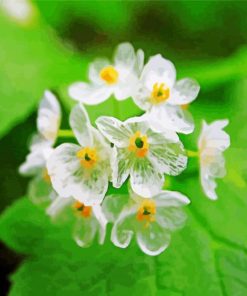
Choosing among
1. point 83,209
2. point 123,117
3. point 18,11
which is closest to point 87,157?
point 83,209

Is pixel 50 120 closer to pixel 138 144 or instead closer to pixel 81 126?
pixel 81 126

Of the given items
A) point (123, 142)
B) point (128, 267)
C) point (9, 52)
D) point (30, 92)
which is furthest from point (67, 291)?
point (9, 52)

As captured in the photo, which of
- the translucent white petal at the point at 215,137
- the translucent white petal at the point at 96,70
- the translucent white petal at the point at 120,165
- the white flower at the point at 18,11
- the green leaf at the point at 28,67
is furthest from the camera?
the white flower at the point at 18,11

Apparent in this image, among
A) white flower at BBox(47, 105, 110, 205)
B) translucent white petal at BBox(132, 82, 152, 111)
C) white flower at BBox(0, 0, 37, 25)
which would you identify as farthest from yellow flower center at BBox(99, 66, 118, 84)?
white flower at BBox(0, 0, 37, 25)

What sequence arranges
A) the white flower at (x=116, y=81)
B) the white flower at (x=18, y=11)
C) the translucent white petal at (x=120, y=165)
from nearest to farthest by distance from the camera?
the translucent white petal at (x=120, y=165) < the white flower at (x=116, y=81) < the white flower at (x=18, y=11)

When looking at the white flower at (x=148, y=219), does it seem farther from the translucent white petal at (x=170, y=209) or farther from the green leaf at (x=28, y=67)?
the green leaf at (x=28, y=67)

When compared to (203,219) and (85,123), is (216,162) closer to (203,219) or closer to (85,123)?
(203,219)

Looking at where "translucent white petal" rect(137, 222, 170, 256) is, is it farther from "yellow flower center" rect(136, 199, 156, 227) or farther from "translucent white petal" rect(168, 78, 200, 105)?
"translucent white petal" rect(168, 78, 200, 105)

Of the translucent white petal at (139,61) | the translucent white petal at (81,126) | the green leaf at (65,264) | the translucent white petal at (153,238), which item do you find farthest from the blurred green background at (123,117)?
the translucent white petal at (81,126)
